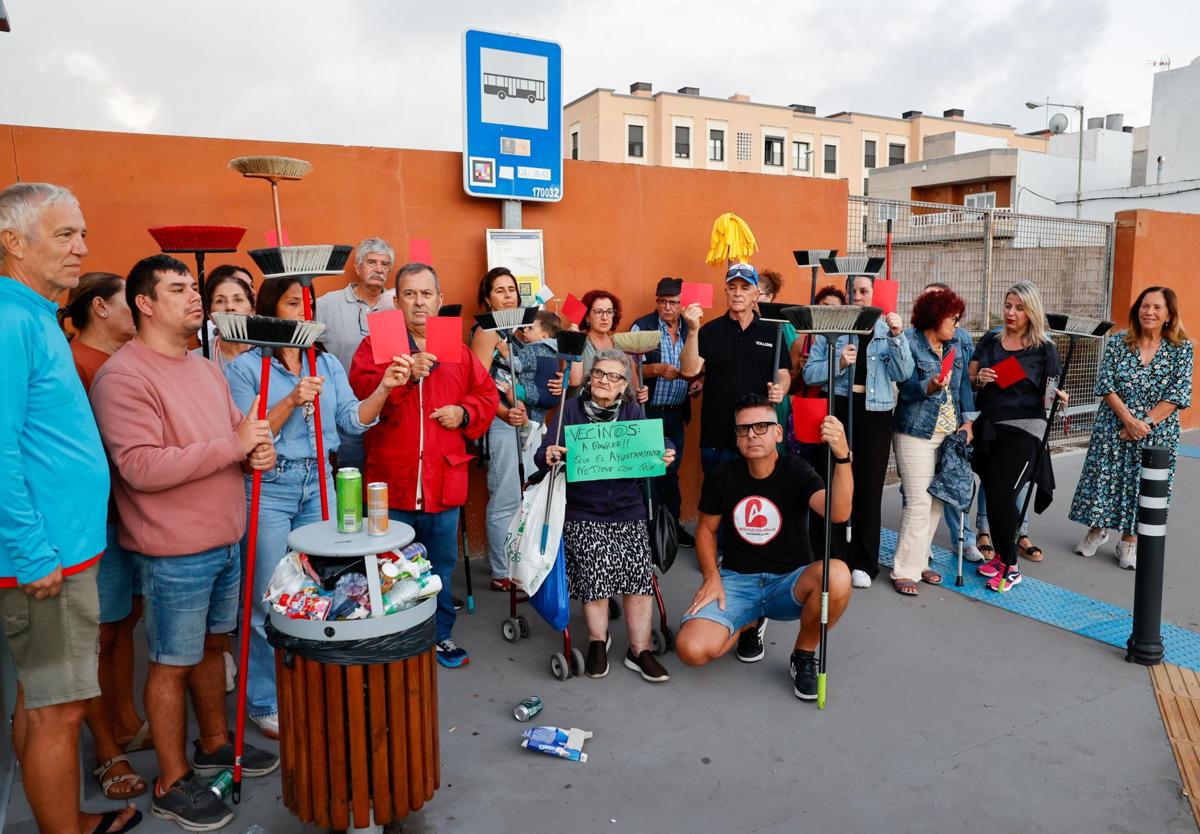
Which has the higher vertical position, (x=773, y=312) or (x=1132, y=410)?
(x=773, y=312)

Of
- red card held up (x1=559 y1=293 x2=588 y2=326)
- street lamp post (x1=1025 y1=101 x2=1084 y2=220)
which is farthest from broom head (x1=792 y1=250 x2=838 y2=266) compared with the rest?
street lamp post (x1=1025 y1=101 x2=1084 y2=220)

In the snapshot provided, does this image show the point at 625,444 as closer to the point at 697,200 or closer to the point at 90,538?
the point at 90,538

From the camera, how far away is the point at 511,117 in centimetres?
547

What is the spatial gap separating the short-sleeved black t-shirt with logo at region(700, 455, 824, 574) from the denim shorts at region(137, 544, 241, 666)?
2277mm

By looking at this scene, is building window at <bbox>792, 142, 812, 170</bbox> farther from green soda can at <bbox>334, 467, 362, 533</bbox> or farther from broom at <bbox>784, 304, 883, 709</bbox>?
green soda can at <bbox>334, 467, 362, 533</bbox>

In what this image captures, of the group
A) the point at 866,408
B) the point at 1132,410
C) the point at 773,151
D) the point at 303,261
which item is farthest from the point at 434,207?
the point at 773,151

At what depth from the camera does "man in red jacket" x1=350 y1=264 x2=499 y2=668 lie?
12.9 feet

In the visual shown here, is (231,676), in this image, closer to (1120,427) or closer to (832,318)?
(832,318)

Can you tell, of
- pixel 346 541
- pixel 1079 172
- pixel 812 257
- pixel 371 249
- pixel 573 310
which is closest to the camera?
pixel 346 541

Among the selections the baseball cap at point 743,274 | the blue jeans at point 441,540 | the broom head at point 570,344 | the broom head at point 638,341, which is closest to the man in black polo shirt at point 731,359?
the baseball cap at point 743,274

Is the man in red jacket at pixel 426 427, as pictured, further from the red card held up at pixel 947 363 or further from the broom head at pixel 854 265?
the red card held up at pixel 947 363

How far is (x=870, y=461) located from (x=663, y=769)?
262 centimetres

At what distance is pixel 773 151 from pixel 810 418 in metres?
51.4

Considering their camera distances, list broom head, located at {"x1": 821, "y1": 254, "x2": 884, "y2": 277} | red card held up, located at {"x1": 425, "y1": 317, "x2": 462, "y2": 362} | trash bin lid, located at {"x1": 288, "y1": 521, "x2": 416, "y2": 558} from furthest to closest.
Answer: broom head, located at {"x1": 821, "y1": 254, "x2": 884, "y2": 277} → red card held up, located at {"x1": 425, "y1": 317, "x2": 462, "y2": 362} → trash bin lid, located at {"x1": 288, "y1": 521, "x2": 416, "y2": 558}
